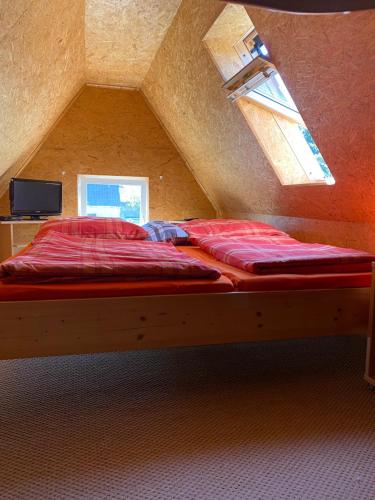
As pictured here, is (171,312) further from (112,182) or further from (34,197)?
(112,182)

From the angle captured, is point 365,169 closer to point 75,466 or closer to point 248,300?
point 248,300

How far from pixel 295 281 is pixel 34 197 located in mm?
3067

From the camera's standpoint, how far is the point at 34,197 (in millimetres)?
3975

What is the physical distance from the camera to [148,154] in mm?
4590

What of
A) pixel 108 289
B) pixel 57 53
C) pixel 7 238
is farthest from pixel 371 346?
pixel 7 238

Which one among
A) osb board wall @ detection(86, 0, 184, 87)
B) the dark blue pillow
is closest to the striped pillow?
the dark blue pillow

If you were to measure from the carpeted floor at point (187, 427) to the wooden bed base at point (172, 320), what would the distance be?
256mm

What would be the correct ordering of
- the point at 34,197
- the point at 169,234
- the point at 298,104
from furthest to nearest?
the point at 34,197
the point at 169,234
the point at 298,104

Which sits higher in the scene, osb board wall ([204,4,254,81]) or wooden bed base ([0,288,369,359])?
osb board wall ([204,4,254,81])

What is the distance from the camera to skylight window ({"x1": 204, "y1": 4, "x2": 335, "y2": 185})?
262 centimetres

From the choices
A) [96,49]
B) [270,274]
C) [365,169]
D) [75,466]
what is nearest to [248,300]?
[270,274]

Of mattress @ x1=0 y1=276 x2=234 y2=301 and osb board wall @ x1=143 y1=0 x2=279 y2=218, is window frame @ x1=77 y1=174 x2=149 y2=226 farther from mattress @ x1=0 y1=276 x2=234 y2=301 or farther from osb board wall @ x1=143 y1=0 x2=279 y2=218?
mattress @ x1=0 y1=276 x2=234 y2=301

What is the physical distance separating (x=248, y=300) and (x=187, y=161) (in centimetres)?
323

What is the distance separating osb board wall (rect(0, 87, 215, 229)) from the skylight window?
1.77 meters
